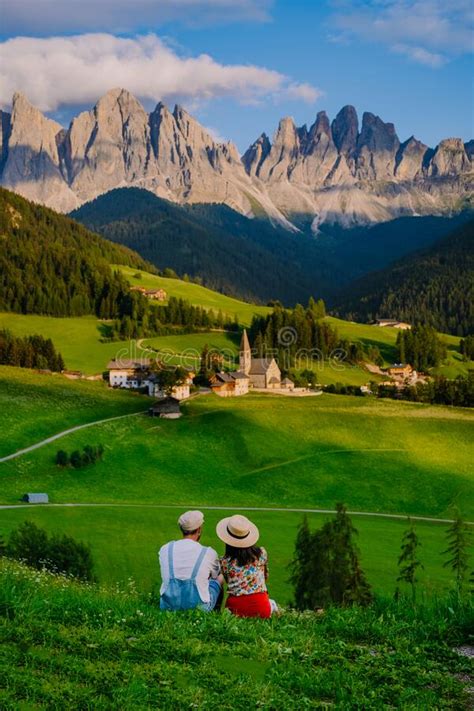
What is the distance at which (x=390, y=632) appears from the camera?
484 inches

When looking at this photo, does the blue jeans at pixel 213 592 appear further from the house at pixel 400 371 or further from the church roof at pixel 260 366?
the house at pixel 400 371

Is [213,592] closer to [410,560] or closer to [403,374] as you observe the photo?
[410,560]

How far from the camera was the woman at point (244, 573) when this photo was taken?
543 inches

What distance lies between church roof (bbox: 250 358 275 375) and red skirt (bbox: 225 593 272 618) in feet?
413

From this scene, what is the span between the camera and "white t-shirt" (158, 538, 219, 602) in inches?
530

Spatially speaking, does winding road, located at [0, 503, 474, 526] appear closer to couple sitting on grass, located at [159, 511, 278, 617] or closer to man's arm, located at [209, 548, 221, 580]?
couple sitting on grass, located at [159, 511, 278, 617]

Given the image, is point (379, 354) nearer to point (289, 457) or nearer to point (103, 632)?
point (289, 457)

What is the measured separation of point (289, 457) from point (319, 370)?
68479 millimetres

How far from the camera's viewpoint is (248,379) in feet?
454

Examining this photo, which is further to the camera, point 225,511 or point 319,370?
point 319,370

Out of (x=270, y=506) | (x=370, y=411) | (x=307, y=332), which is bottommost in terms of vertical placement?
(x=270, y=506)

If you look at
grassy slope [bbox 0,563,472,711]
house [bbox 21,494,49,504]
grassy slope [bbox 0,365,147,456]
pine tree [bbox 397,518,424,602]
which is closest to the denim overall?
grassy slope [bbox 0,563,472,711]

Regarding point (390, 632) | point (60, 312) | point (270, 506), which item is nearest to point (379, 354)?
point (60, 312)

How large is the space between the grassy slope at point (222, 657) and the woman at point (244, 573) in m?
0.63
